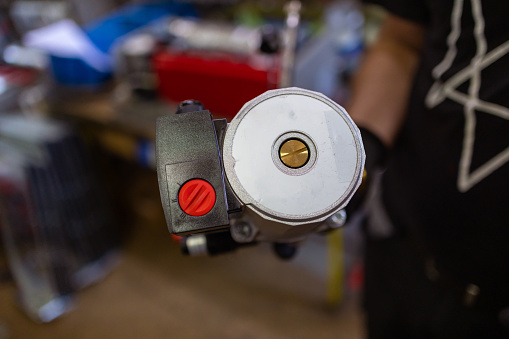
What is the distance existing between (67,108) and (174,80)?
48 cm

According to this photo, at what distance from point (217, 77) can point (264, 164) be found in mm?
724

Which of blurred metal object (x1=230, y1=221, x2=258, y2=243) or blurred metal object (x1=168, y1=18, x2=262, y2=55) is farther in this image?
blurred metal object (x1=168, y1=18, x2=262, y2=55)

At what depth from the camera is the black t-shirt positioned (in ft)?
1.34

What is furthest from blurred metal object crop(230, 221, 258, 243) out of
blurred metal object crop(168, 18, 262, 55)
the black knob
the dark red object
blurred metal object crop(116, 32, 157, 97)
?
blurred metal object crop(116, 32, 157, 97)

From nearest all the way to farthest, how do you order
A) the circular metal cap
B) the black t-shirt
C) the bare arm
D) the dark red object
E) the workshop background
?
1. the circular metal cap
2. the black t-shirt
3. the bare arm
4. the dark red object
5. the workshop background

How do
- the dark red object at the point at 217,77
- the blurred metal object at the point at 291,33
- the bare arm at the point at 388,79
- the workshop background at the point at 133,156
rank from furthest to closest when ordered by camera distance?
the workshop background at the point at 133,156
the dark red object at the point at 217,77
the blurred metal object at the point at 291,33
the bare arm at the point at 388,79

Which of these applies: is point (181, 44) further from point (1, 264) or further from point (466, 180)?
point (1, 264)

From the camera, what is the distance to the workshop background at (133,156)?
3.36 ft

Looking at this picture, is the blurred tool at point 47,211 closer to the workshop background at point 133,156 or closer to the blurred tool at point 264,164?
the workshop background at point 133,156

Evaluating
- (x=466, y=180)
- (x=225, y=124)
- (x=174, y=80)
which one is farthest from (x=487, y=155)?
(x=174, y=80)

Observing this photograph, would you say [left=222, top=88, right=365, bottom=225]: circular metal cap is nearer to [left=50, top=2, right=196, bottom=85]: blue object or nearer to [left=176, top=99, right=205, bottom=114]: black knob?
[left=176, top=99, right=205, bottom=114]: black knob

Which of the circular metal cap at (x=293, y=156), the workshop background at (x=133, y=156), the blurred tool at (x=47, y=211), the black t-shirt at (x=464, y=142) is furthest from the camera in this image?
the blurred tool at (x=47, y=211)

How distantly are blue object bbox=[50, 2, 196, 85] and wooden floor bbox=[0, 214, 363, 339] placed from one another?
0.80m

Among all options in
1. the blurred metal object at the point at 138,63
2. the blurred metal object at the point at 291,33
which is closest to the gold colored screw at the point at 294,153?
the blurred metal object at the point at 291,33
